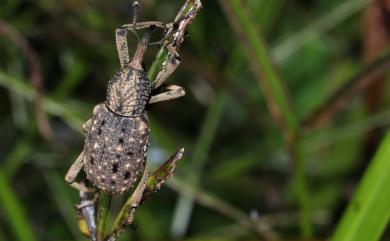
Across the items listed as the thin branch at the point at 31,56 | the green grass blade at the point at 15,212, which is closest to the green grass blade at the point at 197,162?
the thin branch at the point at 31,56

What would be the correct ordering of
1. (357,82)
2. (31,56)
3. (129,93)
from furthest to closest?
(31,56) → (357,82) → (129,93)

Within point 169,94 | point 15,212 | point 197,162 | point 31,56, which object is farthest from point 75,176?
point 197,162

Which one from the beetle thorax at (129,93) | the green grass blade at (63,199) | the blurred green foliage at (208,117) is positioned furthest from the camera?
the green grass blade at (63,199)

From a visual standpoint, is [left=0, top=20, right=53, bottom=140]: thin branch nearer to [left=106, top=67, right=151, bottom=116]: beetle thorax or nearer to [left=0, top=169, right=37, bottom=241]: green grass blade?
[left=0, top=169, right=37, bottom=241]: green grass blade

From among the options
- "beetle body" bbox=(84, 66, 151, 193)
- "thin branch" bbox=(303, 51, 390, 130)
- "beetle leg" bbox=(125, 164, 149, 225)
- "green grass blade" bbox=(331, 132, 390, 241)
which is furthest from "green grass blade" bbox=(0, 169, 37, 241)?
"green grass blade" bbox=(331, 132, 390, 241)

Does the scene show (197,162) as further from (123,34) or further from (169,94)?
(123,34)

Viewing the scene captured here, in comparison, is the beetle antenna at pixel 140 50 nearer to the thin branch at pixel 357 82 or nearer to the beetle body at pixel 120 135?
the beetle body at pixel 120 135

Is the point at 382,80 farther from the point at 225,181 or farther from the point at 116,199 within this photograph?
the point at 116,199
